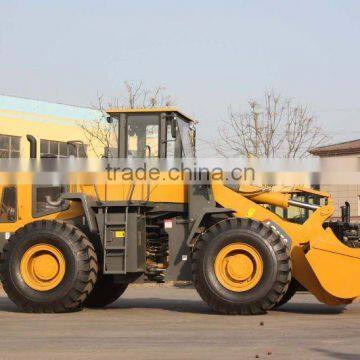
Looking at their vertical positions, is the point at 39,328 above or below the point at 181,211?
below

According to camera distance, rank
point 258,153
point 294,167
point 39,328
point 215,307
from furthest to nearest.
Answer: point 258,153, point 294,167, point 215,307, point 39,328

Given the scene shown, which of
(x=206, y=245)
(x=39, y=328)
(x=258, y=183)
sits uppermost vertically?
(x=258, y=183)

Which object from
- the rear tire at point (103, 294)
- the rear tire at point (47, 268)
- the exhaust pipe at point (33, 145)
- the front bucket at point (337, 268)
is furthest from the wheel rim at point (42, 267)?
the front bucket at point (337, 268)

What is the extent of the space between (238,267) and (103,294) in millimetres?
3383

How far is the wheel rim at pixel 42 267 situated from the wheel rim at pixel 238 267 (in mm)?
2699

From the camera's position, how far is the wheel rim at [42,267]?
614 inches

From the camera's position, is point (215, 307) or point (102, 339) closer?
point (102, 339)

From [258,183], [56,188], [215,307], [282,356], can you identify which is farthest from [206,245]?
[282,356]

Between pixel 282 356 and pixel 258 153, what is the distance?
29.0 metres

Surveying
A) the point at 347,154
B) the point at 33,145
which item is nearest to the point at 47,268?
the point at 33,145

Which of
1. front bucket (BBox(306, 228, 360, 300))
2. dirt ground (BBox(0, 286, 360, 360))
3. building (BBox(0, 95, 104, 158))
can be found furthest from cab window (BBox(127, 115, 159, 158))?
building (BBox(0, 95, 104, 158))

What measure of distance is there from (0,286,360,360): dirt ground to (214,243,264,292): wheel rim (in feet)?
1.91

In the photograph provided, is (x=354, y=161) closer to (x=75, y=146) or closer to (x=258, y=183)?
(x=258, y=183)

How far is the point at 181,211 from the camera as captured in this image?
16141 mm
